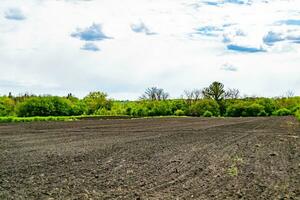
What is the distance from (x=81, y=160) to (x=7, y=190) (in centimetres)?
548

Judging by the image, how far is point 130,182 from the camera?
442 inches

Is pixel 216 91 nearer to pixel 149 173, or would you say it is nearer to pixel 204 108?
pixel 204 108

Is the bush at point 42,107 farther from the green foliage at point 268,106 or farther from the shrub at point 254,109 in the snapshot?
the green foliage at point 268,106

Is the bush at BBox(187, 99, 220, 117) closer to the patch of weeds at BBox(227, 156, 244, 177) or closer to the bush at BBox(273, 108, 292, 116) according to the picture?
the bush at BBox(273, 108, 292, 116)

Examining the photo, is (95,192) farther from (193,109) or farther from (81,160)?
(193,109)

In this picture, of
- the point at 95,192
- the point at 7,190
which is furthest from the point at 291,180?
the point at 7,190

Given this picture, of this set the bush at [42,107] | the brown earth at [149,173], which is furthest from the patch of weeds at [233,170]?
the bush at [42,107]

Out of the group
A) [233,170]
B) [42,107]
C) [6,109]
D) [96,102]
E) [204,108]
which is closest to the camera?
[233,170]

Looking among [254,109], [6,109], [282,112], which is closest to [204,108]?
[254,109]

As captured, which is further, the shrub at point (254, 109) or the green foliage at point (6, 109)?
the shrub at point (254, 109)

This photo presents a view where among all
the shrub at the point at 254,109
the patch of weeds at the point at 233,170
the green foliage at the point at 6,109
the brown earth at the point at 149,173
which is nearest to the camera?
the brown earth at the point at 149,173

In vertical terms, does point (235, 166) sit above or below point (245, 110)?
below

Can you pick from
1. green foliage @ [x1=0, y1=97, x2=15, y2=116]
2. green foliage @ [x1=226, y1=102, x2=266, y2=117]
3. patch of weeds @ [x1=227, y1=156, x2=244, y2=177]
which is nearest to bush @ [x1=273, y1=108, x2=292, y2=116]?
green foliage @ [x1=226, y1=102, x2=266, y2=117]

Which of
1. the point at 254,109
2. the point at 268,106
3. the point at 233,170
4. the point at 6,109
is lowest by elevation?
the point at 233,170
